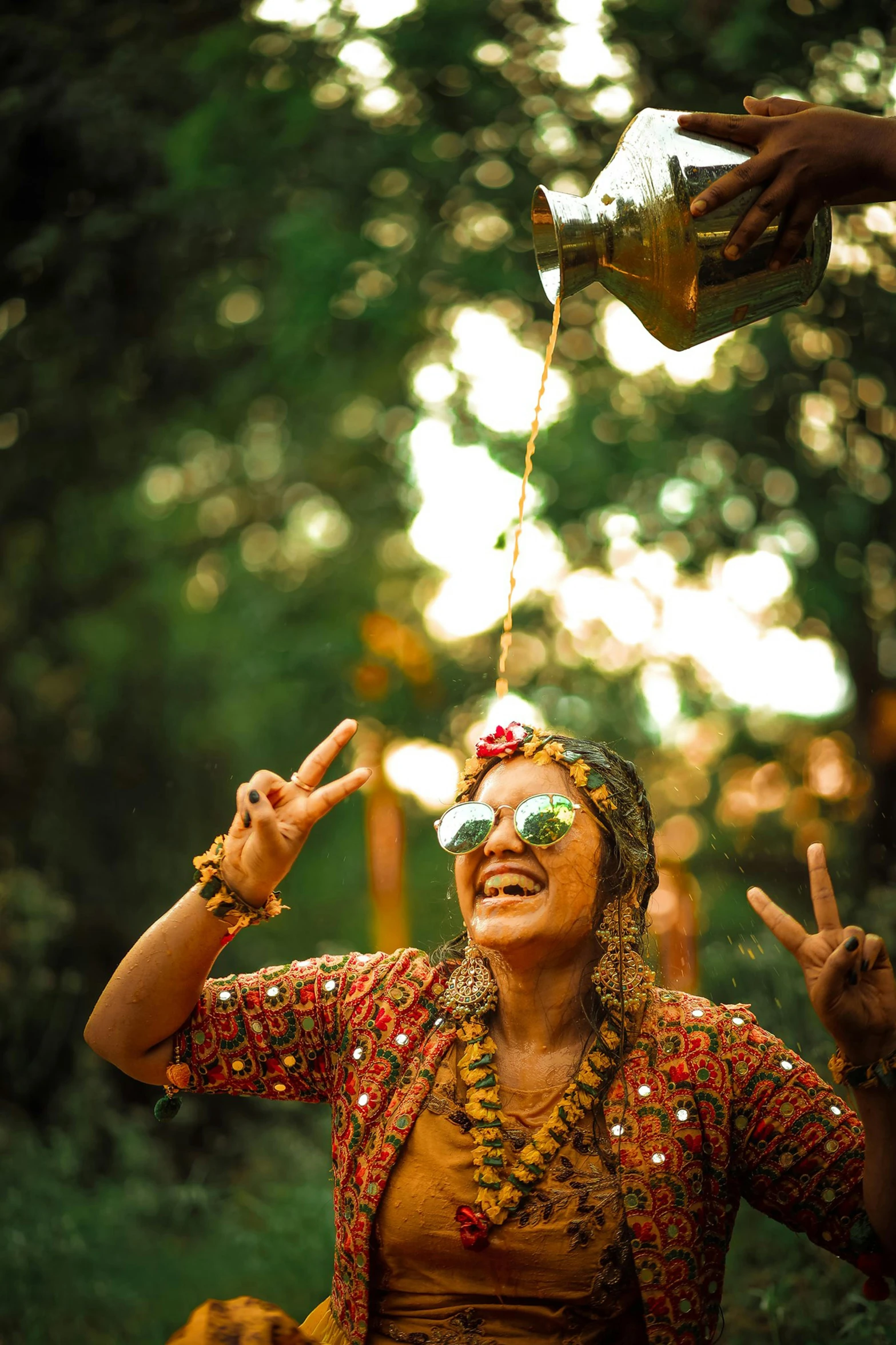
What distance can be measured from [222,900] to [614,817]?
91 centimetres

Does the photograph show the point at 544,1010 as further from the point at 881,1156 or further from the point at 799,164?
the point at 799,164

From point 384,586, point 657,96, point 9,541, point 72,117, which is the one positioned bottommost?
point 384,586

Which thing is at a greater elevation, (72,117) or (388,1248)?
(72,117)

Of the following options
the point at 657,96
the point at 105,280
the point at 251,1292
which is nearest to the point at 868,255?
the point at 657,96

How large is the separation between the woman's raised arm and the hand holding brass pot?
109 cm

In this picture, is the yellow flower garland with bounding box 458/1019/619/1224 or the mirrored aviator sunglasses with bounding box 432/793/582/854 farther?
the mirrored aviator sunglasses with bounding box 432/793/582/854

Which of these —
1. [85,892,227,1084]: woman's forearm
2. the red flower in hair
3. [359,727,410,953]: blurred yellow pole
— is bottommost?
[359,727,410,953]: blurred yellow pole

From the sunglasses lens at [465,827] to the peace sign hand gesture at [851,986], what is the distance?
0.71 m

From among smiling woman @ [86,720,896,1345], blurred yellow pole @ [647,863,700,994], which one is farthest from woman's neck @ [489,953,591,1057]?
blurred yellow pole @ [647,863,700,994]

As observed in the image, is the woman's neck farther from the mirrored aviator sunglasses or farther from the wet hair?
the mirrored aviator sunglasses

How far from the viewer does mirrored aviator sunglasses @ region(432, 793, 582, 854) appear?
9.14 feet

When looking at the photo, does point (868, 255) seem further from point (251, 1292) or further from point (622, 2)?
point (251, 1292)

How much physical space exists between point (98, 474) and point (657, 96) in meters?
3.51

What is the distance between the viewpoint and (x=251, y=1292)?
19.6 ft
